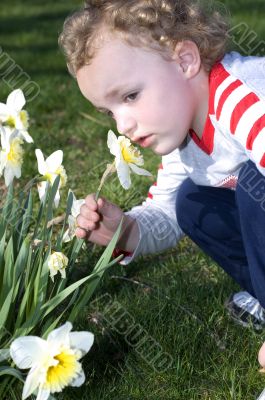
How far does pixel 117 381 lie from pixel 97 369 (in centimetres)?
7

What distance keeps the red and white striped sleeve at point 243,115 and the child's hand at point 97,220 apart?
1.16 ft

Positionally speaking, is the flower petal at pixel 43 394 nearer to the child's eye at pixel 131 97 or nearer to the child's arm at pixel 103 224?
the child's arm at pixel 103 224

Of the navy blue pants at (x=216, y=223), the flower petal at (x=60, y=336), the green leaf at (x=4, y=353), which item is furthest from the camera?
the navy blue pants at (x=216, y=223)

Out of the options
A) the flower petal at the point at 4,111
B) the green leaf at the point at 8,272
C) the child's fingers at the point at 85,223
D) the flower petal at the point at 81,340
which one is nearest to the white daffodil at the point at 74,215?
the child's fingers at the point at 85,223

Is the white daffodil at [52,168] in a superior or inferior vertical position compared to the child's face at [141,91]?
inferior

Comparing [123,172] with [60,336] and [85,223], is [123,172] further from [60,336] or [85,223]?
[60,336]

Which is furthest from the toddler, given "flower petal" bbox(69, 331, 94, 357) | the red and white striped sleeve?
"flower petal" bbox(69, 331, 94, 357)

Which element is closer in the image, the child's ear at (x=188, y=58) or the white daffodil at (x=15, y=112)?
the white daffodil at (x=15, y=112)

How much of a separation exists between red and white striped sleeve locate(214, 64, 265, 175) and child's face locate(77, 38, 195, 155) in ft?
0.34

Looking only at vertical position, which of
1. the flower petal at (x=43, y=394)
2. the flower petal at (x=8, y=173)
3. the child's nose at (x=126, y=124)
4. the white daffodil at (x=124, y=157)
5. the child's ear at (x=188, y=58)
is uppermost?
the child's ear at (x=188, y=58)

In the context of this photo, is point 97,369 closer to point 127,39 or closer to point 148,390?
point 148,390

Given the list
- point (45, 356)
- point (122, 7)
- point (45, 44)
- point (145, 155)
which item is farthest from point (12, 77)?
point (45, 356)

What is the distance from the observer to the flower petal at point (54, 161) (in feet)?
5.67

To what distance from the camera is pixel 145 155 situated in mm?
3418
